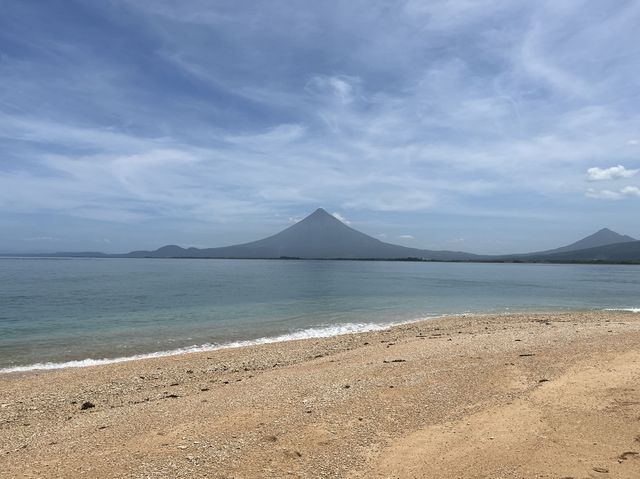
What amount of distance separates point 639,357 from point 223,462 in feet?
30.9

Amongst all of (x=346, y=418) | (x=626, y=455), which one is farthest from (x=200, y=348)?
(x=626, y=455)

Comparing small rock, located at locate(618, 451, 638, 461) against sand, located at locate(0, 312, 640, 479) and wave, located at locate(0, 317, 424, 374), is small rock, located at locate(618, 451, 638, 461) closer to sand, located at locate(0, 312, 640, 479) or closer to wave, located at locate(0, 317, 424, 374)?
sand, located at locate(0, 312, 640, 479)

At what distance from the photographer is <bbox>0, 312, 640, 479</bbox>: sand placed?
4.99 metres

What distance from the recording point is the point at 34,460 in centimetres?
543

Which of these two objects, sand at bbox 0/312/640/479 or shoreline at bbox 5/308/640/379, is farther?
shoreline at bbox 5/308/640/379

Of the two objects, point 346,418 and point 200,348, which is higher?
point 346,418

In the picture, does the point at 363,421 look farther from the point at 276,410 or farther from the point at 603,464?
the point at 603,464

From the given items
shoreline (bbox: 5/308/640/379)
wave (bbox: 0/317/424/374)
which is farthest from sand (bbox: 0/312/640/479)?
wave (bbox: 0/317/424/374)

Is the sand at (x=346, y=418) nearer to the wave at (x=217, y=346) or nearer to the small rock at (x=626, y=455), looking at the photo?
the small rock at (x=626, y=455)

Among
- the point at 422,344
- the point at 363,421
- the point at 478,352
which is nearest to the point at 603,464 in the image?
the point at 363,421

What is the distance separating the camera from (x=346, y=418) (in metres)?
Result: 6.38

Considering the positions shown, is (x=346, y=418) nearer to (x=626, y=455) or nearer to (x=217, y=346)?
(x=626, y=455)

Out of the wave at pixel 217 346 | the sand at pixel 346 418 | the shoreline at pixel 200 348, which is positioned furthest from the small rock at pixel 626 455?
the wave at pixel 217 346

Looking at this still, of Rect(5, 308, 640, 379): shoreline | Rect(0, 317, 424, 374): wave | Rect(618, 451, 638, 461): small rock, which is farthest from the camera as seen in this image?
Rect(0, 317, 424, 374): wave
